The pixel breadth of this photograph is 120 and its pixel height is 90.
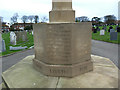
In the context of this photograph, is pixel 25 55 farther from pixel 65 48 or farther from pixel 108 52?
pixel 108 52

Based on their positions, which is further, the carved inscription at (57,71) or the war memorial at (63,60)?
the carved inscription at (57,71)

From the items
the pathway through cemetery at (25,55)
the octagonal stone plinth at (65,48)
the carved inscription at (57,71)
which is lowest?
the pathway through cemetery at (25,55)

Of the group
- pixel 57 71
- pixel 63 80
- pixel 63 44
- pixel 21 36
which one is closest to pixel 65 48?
pixel 63 44

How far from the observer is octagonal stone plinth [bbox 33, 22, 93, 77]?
319 cm

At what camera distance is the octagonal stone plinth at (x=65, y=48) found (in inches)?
125

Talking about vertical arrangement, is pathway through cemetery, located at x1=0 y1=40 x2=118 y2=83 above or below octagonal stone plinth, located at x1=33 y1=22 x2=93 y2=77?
below

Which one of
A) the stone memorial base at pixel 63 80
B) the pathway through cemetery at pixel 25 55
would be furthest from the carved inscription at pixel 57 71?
the pathway through cemetery at pixel 25 55

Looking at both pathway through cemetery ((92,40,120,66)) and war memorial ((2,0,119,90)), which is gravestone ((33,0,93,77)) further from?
pathway through cemetery ((92,40,120,66))

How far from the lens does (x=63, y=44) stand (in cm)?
323

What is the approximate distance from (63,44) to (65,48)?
134 mm

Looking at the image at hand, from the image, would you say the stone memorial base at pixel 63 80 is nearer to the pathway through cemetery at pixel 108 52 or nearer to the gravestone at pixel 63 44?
the gravestone at pixel 63 44

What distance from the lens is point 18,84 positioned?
9.39 ft

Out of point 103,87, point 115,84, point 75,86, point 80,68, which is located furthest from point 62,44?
point 115,84

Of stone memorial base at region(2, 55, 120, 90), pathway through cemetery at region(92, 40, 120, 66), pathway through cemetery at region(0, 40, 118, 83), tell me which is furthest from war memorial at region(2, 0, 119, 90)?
pathway through cemetery at region(92, 40, 120, 66)
